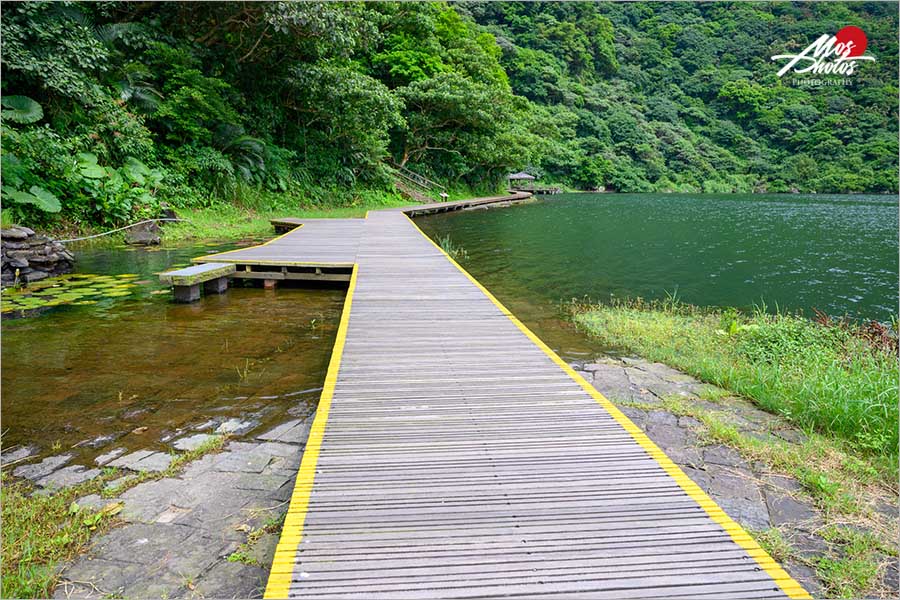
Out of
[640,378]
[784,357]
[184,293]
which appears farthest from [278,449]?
[784,357]

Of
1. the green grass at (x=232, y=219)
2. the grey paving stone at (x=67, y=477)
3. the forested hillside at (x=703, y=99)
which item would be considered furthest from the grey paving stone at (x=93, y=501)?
the forested hillside at (x=703, y=99)

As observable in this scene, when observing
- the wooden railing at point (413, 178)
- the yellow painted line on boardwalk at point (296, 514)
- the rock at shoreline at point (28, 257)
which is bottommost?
the yellow painted line on boardwalk at point (296, 514)

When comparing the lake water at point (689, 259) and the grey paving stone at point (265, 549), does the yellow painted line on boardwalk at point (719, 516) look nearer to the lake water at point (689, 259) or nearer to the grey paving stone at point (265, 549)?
the grey paving stone at point (265, 549)

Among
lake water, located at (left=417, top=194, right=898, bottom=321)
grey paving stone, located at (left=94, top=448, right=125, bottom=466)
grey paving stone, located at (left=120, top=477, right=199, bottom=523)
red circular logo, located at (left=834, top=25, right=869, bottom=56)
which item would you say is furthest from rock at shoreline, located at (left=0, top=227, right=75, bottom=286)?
red circular logo, located at (left=834, top=25, right=869, bottom=56)

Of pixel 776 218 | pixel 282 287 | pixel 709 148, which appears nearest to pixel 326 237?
pixel 282 287

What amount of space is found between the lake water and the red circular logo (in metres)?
54.2

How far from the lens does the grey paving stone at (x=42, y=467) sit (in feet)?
10.3

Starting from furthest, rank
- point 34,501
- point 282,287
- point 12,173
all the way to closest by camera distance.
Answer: point 12,173, point 282,287, point 34,501

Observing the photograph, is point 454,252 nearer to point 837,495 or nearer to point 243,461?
point 243,461

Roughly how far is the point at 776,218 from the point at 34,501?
29.5 metres

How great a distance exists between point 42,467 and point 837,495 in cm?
462

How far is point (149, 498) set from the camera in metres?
2.89

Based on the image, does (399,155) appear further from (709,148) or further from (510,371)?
(709,148)

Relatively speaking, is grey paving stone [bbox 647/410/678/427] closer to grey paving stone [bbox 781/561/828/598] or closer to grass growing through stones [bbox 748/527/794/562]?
grass growing through stones [bbox 748/527/794/562]
